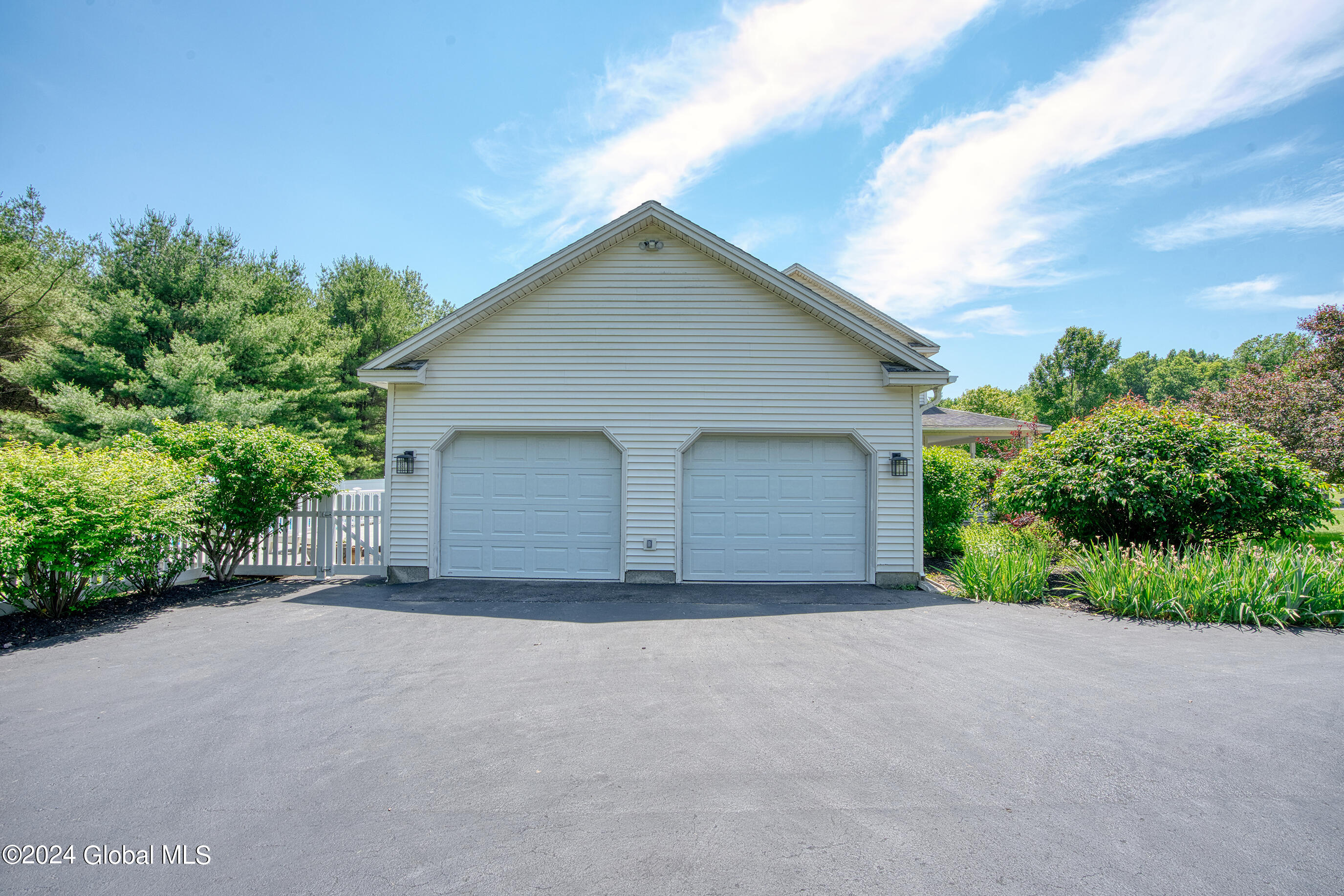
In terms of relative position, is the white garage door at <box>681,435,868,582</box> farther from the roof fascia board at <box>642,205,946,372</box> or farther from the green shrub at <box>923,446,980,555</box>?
the green shrub at <box>923,446,980,555</box>

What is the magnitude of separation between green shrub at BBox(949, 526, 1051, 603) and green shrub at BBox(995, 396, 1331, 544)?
0.90m

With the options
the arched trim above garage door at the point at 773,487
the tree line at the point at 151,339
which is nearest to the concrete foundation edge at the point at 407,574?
the arched trim above garage door at the point at 773,487

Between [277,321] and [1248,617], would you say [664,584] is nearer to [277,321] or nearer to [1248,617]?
[1248,617]

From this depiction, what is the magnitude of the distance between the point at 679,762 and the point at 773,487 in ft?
19.1

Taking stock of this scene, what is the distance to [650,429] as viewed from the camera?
885 centimetres

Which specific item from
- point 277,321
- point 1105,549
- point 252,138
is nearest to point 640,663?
point 1105,549

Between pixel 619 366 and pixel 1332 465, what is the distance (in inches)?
567

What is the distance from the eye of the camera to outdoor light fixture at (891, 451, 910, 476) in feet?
28.7

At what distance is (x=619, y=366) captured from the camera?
8.90 meters

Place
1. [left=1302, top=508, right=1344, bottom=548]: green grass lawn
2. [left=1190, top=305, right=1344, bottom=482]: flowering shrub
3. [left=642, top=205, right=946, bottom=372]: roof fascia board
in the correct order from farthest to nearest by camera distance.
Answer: [left=1190, top=305, right=1344, bottom=482]: flowering shrub
[left=1302, top=508, right=1344, bottom=548]: green grass lawn
[left=642, top=205, right=946, bottom=372]: roof fascia board

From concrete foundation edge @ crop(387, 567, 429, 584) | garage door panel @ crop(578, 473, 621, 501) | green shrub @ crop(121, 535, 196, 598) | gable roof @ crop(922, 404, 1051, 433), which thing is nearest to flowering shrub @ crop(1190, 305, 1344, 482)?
gable roof @ crop(922, 404, 1051, 433)

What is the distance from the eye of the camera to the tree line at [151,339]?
55.2 feet

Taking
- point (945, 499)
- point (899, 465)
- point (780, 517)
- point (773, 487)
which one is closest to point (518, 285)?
point (773, 487)

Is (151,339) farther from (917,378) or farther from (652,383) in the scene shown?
(917,378)
